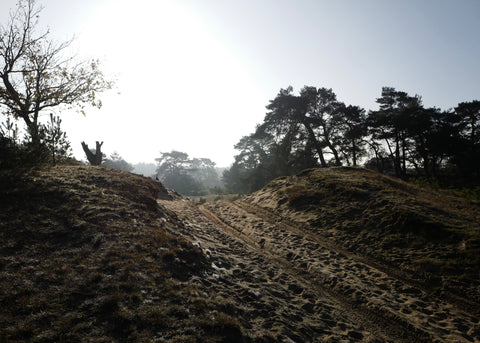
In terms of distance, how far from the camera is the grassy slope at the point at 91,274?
330 cm

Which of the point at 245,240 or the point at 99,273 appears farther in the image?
the point at 245,240

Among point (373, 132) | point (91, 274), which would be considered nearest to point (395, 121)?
point (373, 132)

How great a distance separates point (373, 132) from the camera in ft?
92.0

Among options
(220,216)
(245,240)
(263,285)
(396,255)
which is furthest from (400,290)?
(220,216)

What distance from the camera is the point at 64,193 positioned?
7793 millimetres

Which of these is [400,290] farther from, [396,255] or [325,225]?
[325,225]

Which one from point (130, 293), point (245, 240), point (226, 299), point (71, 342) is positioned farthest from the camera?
point (245, 240)

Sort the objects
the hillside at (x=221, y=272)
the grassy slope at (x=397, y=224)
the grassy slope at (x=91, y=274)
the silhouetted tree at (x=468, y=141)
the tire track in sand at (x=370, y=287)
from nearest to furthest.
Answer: the grassy slope at (x=91, y=274) → the hillside at (x=221, y=272) → the tire track in sand at (x=370, y=287) → the grassy slope at (x=397, y=224) → the silhouetted tree at (x=468, y=141)

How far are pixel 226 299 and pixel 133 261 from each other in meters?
2.21

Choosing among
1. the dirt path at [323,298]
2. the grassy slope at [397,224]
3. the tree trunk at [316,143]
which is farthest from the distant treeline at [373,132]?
the dirt path at [323,298]

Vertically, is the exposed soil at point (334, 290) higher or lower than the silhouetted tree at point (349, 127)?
lower

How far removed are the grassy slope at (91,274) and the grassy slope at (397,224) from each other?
20.1 feet

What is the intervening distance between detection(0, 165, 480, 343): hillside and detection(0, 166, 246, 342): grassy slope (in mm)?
24

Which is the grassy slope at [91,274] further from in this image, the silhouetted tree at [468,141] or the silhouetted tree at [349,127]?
the silhouetted tree at [468,141]
